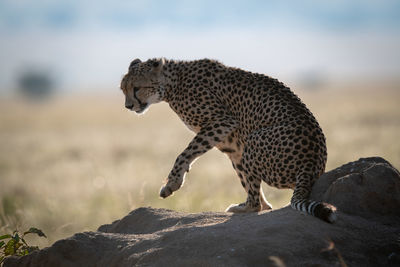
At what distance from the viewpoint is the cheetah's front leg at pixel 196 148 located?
4.77 m

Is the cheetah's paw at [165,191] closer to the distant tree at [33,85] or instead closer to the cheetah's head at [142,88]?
the cheetah's head at [142,88]

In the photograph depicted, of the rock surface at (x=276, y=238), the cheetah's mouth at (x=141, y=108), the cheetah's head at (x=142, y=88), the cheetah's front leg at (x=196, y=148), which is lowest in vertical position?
the rock surface at (x=276, y=238)

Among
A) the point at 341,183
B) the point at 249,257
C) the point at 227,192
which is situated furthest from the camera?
the point at 227,192

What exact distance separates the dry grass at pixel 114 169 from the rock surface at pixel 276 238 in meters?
1.05

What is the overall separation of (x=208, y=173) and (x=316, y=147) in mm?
6838

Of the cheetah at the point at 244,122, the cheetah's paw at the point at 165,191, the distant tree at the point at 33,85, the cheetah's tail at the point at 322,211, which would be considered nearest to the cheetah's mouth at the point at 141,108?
the cheetah at the point at 244,122

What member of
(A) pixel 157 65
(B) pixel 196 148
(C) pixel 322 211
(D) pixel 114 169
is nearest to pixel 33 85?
(D) pixel 114 169

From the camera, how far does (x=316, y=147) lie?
168 inches

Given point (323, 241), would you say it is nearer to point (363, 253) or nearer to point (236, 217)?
point (363, 253)

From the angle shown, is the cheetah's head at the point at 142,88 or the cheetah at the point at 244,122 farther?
the cheetah's head at the point at 142,88

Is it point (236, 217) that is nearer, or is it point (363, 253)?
point (363, 253)

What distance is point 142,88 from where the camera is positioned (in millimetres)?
5410

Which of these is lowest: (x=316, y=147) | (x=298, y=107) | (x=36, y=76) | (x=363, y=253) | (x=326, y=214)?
(x=363, y=253)

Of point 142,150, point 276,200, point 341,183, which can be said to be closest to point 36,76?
point 142,150
